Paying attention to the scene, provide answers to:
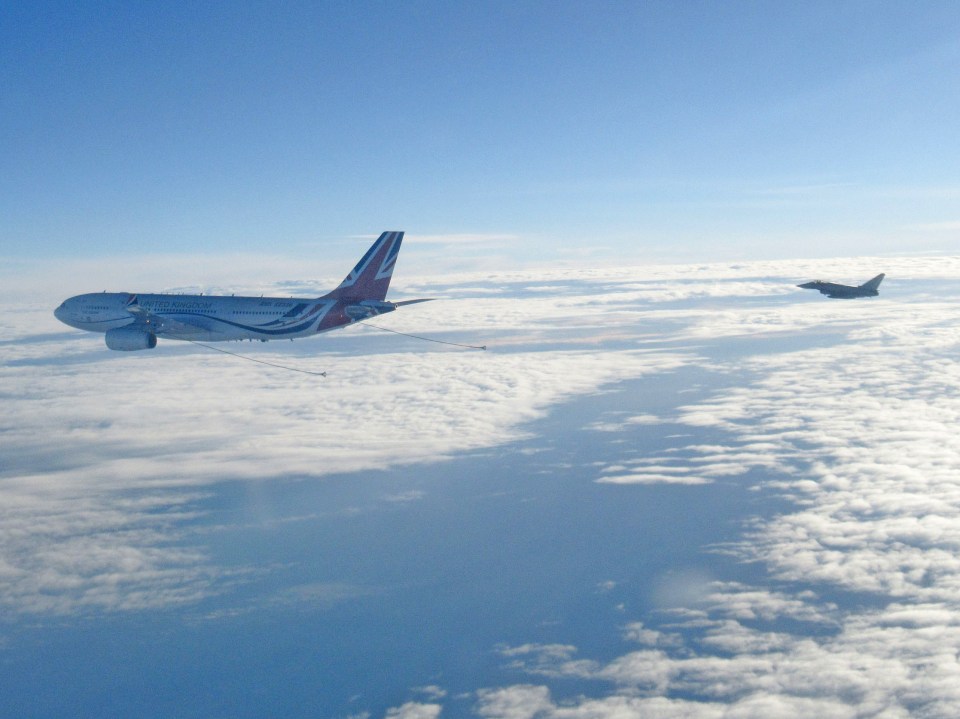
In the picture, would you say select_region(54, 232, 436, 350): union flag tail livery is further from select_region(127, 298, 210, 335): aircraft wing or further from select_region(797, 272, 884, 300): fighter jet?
select_region(797, 272, 884, 300): fighter jet

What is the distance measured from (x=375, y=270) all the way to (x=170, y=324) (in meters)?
32.4

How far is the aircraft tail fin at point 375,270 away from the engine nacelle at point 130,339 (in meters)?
28.6

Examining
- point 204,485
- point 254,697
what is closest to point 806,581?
point 254,697

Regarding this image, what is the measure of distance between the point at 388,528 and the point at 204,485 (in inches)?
2754

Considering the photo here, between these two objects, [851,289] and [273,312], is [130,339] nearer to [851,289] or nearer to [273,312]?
[273,312]

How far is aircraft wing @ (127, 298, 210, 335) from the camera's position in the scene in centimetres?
8781

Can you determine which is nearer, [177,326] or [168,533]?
[177,326]

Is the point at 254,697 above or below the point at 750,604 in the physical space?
below

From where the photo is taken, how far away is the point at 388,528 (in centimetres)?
17425

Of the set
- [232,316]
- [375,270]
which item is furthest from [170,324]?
[375,270]

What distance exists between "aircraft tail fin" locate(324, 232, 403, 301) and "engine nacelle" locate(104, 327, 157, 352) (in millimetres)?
28603

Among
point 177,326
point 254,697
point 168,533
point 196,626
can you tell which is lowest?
point 254,697

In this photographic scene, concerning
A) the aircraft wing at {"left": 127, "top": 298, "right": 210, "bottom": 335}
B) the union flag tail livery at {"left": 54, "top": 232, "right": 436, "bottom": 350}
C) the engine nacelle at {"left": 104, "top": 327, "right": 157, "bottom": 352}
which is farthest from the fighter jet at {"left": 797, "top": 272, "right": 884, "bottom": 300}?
the engine nacelle at {"left": 104, "top": 327, "right": 157, "bottom": 352}

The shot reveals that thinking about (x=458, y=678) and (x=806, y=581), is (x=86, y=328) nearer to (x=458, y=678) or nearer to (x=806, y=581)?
(x=458, y=678)
